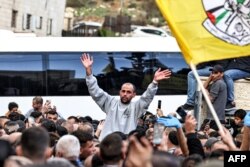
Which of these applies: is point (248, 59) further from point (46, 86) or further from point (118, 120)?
point (46, 86)

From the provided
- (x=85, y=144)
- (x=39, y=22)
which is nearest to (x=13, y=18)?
(x=39, y=22)

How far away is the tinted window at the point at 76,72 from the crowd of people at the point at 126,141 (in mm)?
6364

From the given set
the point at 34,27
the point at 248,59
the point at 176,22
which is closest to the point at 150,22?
the point at 34,27

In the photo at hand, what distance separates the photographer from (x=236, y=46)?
8719 millimetres

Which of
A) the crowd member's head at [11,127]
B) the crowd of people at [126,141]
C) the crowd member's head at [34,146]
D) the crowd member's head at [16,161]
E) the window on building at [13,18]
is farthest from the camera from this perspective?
the window on building at [13,18]

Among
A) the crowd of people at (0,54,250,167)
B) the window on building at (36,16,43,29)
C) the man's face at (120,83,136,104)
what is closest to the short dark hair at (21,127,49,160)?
the crowd of people at (0,54,250,167)

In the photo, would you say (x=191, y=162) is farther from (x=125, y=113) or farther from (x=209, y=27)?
(x=125, y=113)

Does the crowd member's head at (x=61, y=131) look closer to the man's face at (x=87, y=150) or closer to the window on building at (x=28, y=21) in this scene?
the man's face at (x=87, y=150)

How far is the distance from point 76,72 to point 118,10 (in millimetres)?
67846

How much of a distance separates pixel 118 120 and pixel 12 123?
166cm

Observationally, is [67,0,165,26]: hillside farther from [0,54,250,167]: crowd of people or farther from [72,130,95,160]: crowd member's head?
[72,130,95,160]: crowd member's head

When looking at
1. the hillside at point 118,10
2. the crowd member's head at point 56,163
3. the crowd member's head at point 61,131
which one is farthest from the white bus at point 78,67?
the hillside at point 118,10

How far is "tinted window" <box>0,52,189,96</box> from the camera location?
2148 cm

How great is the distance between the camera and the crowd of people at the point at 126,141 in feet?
21.3
